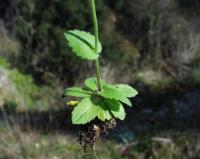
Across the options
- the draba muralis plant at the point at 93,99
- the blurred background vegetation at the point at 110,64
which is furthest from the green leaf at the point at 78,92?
the blurred background vegetation at the point at 110,64

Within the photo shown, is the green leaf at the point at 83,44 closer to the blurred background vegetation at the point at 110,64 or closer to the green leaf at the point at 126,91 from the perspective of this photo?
the green leaf at the point at 126,91

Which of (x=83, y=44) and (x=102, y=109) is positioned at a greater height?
(x=83, y=44)

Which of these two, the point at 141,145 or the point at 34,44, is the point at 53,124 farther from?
the point at 34,44

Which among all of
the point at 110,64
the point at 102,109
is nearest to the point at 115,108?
the point at 102,109

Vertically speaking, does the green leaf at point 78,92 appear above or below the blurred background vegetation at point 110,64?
below

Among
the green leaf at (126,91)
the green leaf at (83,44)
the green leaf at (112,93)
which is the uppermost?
the green leaf at (83,44)

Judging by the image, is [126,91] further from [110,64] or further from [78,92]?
[110,64]

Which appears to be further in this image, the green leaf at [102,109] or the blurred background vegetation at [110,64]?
the blurred background vegetation at [110,64]

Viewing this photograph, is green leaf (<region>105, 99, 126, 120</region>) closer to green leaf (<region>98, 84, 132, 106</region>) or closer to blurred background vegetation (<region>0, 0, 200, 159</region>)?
green leaf (<region>98, 84, 132, 106</region>)
